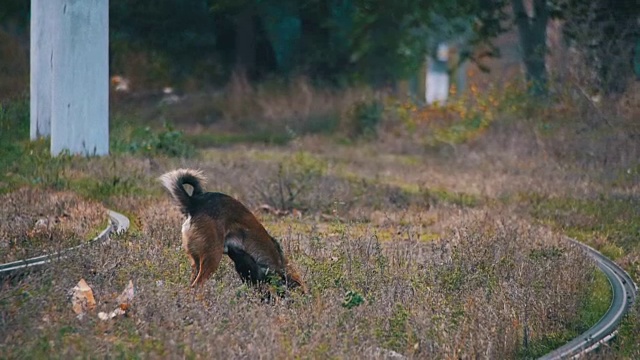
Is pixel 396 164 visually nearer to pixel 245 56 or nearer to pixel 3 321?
pixel 245 56

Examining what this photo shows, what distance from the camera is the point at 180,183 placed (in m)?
8.73

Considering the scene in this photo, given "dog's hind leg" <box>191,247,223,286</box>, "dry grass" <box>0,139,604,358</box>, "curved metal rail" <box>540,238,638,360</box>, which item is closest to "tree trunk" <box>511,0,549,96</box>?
"dry grass" <box>0,139,604,358</box>

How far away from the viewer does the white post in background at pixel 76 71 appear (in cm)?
1730

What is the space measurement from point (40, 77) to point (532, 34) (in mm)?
12901

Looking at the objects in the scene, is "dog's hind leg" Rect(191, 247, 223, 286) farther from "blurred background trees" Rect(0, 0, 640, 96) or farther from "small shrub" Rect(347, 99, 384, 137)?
"small shrub" Rect(347, 99, 384, 137)

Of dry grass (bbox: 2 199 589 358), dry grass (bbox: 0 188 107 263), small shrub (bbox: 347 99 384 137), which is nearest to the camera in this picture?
dry grass (bbox: 2 199 589 358)

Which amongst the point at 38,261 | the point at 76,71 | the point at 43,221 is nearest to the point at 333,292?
the point at 38,261

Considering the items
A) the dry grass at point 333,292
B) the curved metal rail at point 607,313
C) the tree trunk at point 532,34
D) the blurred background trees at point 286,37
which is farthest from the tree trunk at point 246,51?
the curved metal rail at point 607,313

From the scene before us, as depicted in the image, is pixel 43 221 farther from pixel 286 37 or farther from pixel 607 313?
pixel 286 37

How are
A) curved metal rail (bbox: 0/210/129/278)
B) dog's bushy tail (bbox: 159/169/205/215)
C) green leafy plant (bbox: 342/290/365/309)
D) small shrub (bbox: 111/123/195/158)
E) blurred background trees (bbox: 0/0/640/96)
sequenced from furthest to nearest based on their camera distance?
blurred background trees (bbox: 0/0/640/96), small shrub (bbox: 111/123/195/158), dog's bushy tail (bbox: 159/169/205/215), green leafy plant (bbox: 342/290/365/309), curved metal rail (bbox: 0/210/129/278)

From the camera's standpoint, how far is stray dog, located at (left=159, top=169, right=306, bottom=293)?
8.61 m

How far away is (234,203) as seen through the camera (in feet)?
29.5

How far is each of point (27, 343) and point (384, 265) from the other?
415 cm

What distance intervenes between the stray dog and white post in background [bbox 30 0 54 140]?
10.9 meters
